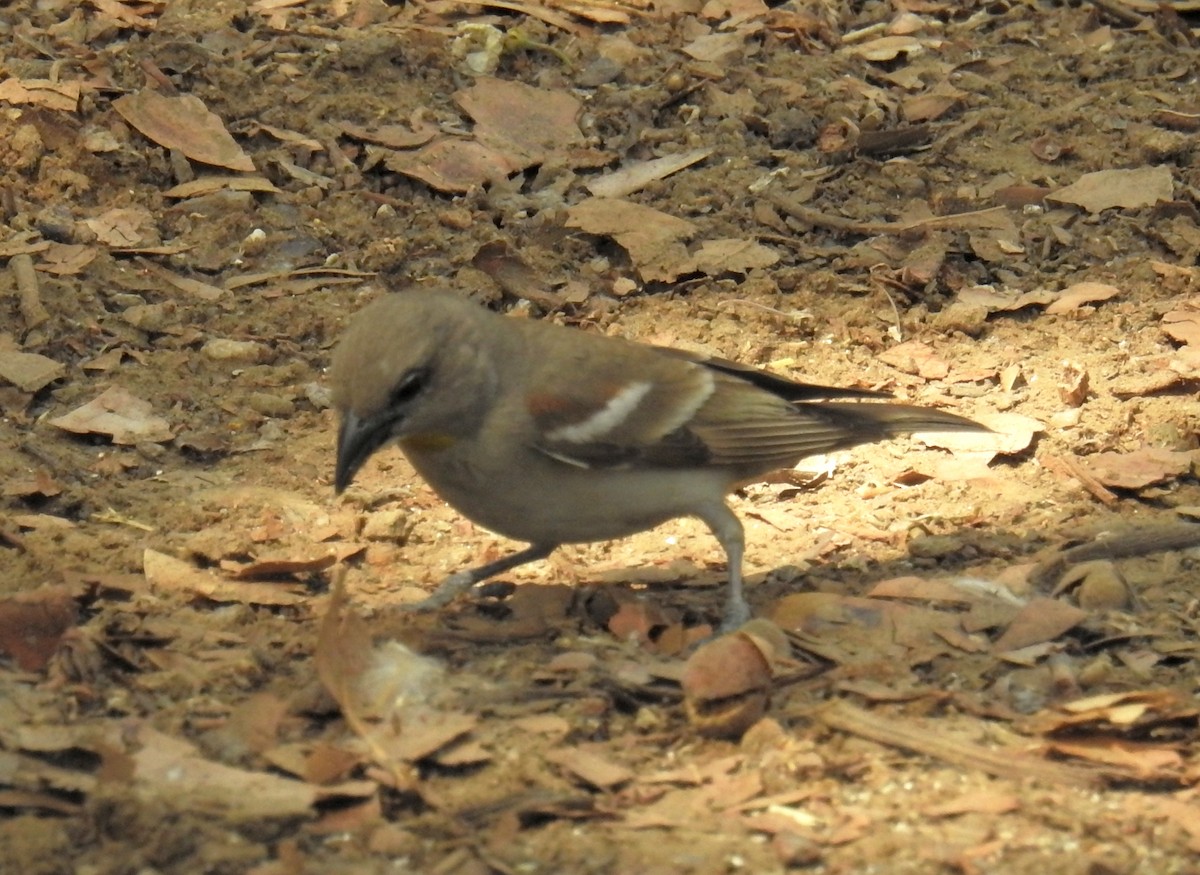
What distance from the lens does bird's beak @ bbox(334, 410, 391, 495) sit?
207 inches

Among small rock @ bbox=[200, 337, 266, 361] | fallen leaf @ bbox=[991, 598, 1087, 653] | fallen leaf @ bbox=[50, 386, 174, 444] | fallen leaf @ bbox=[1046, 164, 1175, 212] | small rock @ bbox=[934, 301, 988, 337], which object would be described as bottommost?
fallen leaf @ bbox=[50, 386, 174, 444]

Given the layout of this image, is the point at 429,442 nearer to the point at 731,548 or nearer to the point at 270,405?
the point at 731,548

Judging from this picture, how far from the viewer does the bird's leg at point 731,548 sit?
223 inches

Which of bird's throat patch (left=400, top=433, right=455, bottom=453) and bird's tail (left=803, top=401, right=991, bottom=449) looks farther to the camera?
bird's tail (left=803, top=401, right=991, bottom=449)

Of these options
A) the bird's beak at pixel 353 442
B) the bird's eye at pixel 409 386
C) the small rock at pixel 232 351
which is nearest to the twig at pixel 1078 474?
the bird's eye at pixel 409 386

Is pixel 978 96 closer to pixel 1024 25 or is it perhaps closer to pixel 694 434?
pixel 1024 25

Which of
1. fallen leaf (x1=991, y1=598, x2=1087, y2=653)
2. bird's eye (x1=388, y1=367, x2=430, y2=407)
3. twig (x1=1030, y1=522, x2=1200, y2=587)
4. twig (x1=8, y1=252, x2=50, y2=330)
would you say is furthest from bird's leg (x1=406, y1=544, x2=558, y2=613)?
twig (x1=8, y1=252, x2=50, y2=330)

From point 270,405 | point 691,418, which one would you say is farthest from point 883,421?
point 270,405

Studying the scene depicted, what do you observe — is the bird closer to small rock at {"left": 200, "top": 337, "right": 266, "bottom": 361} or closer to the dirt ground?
the dirt ground

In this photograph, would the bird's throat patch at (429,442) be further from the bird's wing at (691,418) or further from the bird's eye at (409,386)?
the bird's wing at (691,418)

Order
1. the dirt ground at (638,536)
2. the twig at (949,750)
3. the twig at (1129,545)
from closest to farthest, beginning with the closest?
the dirt ground at (638,536), the twig at (949,750), the twig at (1129,545)

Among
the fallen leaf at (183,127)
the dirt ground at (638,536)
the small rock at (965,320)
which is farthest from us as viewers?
the fallen leaf at (183,127)

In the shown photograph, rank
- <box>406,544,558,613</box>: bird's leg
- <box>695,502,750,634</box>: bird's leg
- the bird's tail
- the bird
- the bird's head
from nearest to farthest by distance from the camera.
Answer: the bird's head, the bird, <box>695,502,750,634</box>: bird's leg, <box>406,544,558,613</box>: bird's leg, the bird's tail

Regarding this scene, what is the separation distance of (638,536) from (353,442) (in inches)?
71.7
